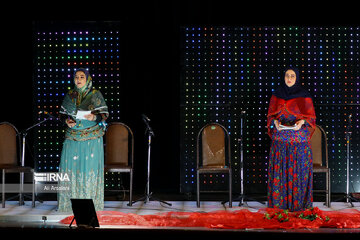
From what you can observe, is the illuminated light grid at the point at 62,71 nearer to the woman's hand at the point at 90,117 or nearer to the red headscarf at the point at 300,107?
the woman's hand at the point at 90,117

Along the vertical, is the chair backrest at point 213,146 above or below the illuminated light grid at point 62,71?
below

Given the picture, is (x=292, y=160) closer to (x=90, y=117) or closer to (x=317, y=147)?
(x=317, y=147)

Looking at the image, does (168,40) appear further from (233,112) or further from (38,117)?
(38,117)

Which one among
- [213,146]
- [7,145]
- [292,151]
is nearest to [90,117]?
[7,145]

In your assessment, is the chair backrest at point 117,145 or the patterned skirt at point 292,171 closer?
the patterned skirt at point 292,171

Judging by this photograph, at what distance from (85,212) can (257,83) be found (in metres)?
4.74

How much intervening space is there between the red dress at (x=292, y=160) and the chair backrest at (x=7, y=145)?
3373 millimetres

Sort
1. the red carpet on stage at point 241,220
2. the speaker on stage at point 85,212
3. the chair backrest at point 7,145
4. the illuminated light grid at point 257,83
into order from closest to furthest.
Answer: the speaker on stage at point 85,212 → the red carpet on stage at point 241,220 → the chair backrest at point 7,145 → the illuminated light grid at point 257,83

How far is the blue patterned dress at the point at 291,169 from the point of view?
5.31 meters

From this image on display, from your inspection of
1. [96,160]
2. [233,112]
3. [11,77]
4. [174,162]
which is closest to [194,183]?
[174,162]

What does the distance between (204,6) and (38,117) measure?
2983 mm

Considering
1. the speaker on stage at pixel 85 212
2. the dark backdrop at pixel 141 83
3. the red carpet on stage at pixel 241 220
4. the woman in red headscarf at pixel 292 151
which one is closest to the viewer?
the speaker on stage at pixel 85 212

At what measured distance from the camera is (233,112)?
6.88m

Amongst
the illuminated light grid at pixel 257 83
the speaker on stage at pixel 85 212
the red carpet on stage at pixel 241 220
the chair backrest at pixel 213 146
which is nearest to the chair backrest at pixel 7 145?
the red carpet on stage at pixel 241 220
